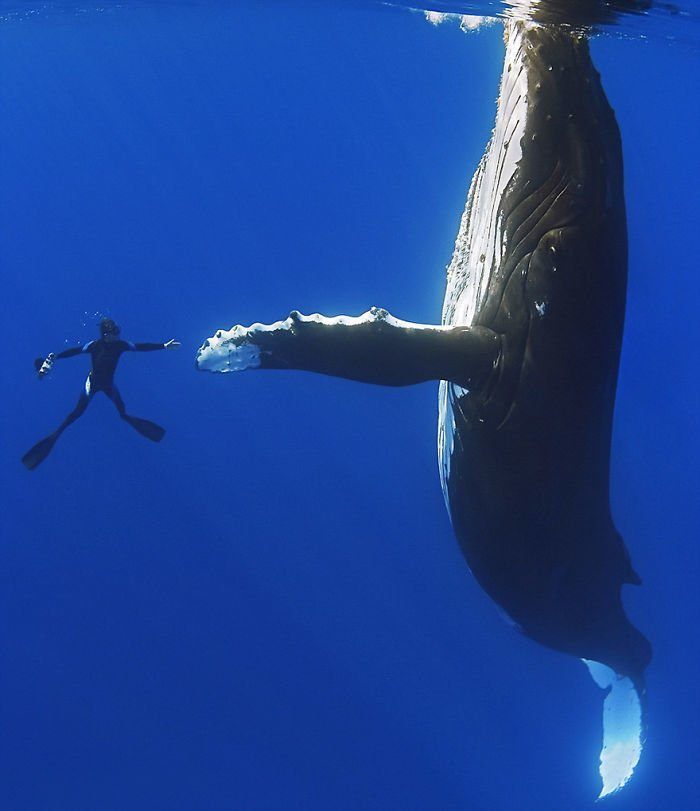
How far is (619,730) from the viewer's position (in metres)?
8.18

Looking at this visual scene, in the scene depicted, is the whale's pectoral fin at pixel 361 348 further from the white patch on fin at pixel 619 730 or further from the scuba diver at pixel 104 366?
the scuba diver at pixel 104 366

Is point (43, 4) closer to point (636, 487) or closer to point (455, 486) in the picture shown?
point (455, 486)

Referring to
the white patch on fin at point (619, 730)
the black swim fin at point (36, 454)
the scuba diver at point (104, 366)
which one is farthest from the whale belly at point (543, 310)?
the black swim fin at point (36, 454)

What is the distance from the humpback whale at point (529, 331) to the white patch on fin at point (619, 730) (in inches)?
110

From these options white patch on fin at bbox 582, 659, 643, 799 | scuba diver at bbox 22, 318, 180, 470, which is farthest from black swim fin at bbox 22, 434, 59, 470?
white patch on fin at bbox 582, 659, 643, 799

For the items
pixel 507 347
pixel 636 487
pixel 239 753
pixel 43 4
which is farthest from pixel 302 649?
pixel 507 347

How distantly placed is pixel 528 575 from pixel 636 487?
50.0ft

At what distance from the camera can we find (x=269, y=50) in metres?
26.8

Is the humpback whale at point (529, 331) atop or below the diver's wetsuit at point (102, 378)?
below

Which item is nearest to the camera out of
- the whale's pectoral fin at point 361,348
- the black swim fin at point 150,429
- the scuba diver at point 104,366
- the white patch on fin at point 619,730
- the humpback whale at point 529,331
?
the whale's pectoral fin at point 361,348

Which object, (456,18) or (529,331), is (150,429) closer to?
(529,331)

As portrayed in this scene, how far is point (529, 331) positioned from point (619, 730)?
535 centimetres

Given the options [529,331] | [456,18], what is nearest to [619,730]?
[529,331]

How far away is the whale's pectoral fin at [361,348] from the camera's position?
15.4 ft
